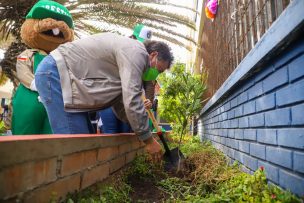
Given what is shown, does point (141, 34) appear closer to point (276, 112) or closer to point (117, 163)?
point (117, 163)

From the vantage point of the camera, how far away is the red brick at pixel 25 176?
0.91 metres

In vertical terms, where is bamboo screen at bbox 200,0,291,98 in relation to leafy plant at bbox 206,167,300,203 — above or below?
above

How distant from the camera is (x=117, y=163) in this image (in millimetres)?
2193

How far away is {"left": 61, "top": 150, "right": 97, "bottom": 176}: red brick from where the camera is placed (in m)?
1.33

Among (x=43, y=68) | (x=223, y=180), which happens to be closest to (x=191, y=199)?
(x=223, y=180)

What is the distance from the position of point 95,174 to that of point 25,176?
0.71 meters

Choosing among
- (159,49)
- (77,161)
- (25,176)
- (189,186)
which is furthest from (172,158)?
(25,176)

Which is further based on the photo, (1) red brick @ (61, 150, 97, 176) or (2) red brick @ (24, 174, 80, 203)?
(1) red brick @ (61, 150, 97, 176)

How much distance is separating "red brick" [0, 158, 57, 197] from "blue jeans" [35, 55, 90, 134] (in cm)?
85

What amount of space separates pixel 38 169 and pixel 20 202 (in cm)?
15

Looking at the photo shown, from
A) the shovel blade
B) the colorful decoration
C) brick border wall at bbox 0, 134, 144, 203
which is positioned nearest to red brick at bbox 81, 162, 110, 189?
brick border wall at bbox 0, 134, 144, 203

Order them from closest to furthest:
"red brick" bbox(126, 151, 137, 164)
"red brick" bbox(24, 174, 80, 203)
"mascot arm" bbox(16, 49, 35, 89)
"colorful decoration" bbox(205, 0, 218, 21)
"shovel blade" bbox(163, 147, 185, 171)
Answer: "red brick" bbox(24, 174, 80, 203) → "red brick" bbox(126, 151, 137, 164) → "shovel blade" bbox(163, 147, 185, 171) → "mascot arm" bbox(16, 49, 35, 89) → "colorful decoration" bbox(205, 0, 218, 21)

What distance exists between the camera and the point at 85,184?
155 centimetres

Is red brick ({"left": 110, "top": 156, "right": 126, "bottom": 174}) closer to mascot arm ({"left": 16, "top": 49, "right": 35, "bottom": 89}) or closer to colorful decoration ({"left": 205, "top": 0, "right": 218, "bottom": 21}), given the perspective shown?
mascot arm ({"left": 16, "top": 49, "right": 35, "bottom": 89})
